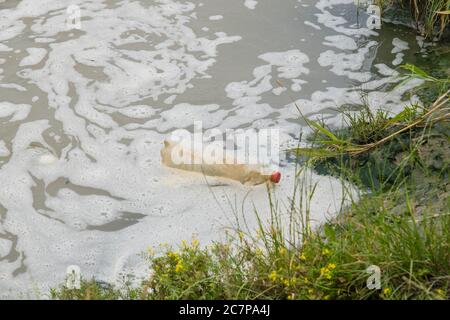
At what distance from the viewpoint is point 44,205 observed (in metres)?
4.01

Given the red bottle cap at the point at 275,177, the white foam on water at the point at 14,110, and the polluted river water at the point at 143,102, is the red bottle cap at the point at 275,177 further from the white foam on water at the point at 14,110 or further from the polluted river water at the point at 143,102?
the white foam on water at the point at 14,110

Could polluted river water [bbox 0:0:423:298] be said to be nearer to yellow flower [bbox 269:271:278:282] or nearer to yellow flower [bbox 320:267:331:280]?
yellow flower [bbox 269:271:278:282]

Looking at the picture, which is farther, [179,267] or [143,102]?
[143,102]

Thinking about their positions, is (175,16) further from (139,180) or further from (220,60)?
(139,180)

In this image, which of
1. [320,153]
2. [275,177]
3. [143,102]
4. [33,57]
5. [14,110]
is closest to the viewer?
[275,177]

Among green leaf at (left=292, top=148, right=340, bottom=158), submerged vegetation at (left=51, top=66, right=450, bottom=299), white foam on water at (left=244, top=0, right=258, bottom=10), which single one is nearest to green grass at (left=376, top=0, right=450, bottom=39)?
white foam on water at (left=244, top=0, right=258, bottom=10)

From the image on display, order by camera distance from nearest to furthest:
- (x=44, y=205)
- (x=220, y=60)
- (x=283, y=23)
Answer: (x=44, y=205)
(x=220, y=60)
(x=283, y=23)

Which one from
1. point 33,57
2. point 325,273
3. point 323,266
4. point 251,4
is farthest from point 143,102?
point 325,273

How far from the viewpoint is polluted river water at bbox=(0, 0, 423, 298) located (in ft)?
12.5

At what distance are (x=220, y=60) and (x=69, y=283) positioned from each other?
2.77 m

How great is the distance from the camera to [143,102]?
4957mm

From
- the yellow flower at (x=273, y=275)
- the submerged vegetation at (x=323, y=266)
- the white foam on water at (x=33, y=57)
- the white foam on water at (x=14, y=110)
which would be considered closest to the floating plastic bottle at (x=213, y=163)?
the submerged vegetation at (x=323, y=266)

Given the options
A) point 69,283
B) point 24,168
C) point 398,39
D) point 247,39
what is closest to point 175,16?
point 247,39

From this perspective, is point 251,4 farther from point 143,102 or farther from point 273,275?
point 273,275
